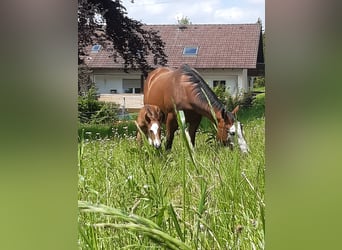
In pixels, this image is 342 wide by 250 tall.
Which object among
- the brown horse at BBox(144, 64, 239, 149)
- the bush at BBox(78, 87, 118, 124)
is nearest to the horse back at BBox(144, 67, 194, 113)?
the brown horse at BBox(144, 64, 239, 149)

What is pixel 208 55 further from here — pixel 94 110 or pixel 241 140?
pixel 94 110

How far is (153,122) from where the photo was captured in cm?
142

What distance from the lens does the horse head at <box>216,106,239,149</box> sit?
4.45 ft

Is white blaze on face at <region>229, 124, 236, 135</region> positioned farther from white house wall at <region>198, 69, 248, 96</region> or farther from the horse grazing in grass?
the horse grazing in grass

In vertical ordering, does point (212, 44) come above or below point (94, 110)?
above

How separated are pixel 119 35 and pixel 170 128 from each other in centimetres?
30

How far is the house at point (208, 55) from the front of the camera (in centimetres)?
133

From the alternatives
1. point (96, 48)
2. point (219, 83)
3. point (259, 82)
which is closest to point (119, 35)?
point (96, 48)

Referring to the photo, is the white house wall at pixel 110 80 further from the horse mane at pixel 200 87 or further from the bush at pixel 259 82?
the bush at pixel 259 82

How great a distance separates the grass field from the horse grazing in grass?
3 cm

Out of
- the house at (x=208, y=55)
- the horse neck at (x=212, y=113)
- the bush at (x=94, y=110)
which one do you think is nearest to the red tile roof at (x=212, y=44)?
the house at (x=208, y=55)
